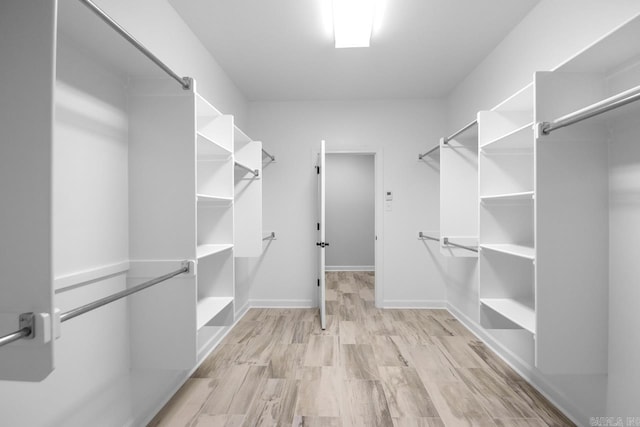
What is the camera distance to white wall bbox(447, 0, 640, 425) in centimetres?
138

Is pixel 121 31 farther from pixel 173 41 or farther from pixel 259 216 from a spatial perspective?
pixel 259 216

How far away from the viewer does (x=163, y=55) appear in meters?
1.89

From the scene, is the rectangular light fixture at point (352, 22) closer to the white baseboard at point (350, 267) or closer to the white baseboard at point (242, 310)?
→ the white baseboard at point (242, 310)

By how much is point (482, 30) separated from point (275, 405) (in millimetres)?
2840

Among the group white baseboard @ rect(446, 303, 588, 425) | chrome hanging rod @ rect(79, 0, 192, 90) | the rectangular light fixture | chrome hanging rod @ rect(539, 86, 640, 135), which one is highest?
the rectangular light fixture

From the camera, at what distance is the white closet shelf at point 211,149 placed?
1824mm

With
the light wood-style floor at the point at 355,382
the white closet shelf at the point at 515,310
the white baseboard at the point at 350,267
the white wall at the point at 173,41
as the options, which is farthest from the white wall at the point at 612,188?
the white baseboard at the point at 350,267

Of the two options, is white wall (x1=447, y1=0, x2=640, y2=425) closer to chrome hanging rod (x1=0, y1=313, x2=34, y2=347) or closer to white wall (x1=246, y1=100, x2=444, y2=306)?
white wall (x1=246, y1=100, x2=444, y2=306)

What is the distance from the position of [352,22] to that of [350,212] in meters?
4.33

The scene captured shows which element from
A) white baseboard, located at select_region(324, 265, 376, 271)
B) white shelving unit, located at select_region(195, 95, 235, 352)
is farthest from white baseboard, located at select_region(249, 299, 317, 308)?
white baseboard, located at select_region(324, 265, 376, 271)

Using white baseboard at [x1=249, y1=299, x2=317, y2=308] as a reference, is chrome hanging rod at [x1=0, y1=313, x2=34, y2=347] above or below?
above

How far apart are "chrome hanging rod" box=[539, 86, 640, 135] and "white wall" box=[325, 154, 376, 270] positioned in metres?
4.81

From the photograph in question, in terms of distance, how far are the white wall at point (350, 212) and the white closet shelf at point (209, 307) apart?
13.7 ft

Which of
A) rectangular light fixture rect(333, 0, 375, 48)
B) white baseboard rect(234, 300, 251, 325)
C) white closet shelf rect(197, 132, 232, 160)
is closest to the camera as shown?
white closet shelf rect(197, 132, 232, 160)
